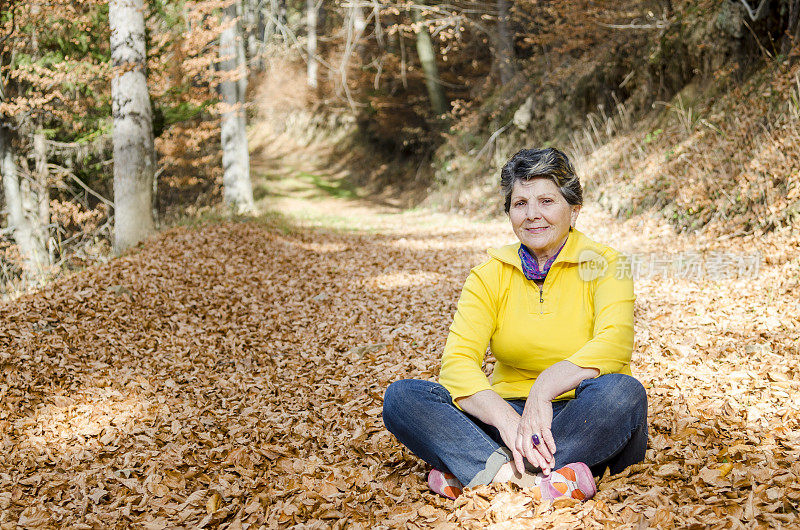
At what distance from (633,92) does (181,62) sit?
9461 millimetres

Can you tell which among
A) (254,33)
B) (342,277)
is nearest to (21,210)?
(342,277)

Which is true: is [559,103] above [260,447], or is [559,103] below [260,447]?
above

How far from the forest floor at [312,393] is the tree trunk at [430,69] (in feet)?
38.1

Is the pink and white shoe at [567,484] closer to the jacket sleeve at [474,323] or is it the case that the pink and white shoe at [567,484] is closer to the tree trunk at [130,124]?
the jacket sleeve at [474,323]

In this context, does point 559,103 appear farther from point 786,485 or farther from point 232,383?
point 786,485

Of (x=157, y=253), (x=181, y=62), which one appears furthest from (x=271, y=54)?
(x=157, y=253)

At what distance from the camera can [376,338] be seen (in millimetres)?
5754

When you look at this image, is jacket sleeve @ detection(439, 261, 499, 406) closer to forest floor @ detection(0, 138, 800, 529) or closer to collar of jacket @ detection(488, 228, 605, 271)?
collar of jacket @ detection(488, 228, 605, 271)

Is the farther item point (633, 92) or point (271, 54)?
point (271, 54)

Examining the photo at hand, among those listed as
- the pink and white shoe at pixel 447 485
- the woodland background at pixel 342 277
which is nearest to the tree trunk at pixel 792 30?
the woodland background at pixel 342 277

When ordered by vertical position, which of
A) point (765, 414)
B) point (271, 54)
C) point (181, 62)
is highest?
point (271, 54)

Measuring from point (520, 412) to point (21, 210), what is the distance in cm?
1192

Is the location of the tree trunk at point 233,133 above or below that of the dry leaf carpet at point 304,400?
above

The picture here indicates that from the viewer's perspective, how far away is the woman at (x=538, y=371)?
2.48 m
